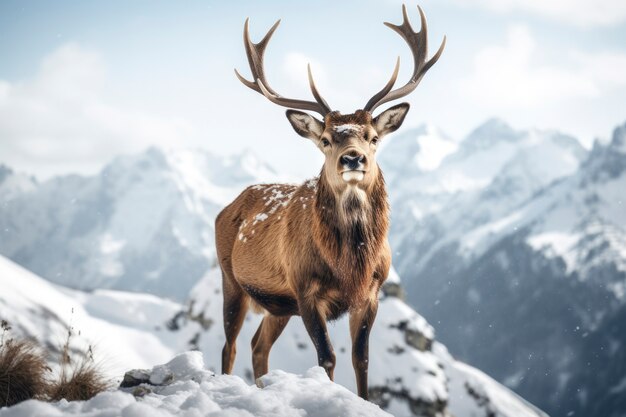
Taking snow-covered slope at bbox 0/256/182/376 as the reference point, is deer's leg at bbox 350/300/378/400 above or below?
below

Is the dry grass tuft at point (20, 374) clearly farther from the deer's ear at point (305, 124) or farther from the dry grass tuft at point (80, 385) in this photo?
the deer's ear at point (305, 124)

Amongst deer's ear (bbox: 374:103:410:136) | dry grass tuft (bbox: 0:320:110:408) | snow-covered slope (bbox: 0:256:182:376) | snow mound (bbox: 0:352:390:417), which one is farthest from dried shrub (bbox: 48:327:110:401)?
snow-covered slope (bbox: 0:256:182:376)

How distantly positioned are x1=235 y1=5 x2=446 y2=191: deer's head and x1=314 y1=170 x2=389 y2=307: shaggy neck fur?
190mm

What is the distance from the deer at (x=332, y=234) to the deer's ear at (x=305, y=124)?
0.04 ft

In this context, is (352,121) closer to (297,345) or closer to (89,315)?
(297,345)

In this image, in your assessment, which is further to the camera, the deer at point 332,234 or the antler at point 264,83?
the antler at point 264,83

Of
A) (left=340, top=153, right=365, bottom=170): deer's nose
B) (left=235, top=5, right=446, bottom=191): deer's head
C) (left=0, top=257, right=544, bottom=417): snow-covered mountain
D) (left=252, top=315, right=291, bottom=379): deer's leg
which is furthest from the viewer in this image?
(left=0, top=257, right=544, bottom=417): snow-covered mountain

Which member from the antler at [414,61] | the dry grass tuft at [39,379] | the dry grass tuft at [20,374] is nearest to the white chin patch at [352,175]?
the antler at [414,61]

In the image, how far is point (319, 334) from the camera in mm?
6070

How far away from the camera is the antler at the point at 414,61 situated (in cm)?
692

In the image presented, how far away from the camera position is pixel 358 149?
19.2ft

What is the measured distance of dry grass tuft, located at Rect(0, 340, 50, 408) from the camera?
19.8 ft

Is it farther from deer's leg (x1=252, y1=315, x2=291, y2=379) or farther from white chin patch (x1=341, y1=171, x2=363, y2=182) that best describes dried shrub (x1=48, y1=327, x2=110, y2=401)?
white chin patch (x1=341, y1=171, x2=363, y2=182)

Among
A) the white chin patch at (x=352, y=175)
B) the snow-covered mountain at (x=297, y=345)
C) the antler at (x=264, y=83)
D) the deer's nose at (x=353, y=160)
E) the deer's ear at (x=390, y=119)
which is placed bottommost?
the white chin patch at (x=352, y=175)
